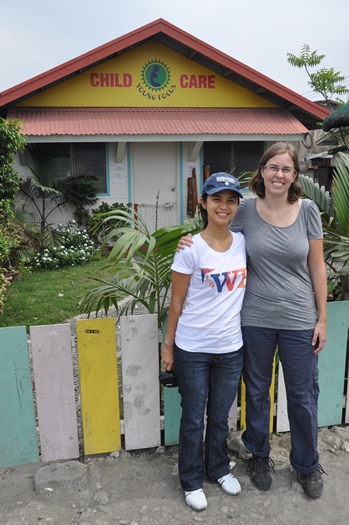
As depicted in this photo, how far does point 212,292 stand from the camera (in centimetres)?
219

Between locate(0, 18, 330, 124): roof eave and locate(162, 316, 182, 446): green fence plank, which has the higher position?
locate(0, 18, 330, 124): roof eave

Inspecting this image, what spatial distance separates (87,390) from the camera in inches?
102

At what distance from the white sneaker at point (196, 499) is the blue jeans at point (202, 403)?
0.02 meters

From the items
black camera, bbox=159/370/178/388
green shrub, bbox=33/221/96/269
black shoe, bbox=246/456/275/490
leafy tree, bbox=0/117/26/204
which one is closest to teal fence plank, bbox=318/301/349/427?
black shoe, bbox=246/456/275/490

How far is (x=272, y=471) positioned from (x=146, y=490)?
0.71 metres

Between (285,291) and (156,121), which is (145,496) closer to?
(285,291)

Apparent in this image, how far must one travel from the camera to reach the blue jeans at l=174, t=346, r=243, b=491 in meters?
2.25

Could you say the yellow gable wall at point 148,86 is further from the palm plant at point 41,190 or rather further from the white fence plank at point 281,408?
the white fence plank at point 281,408

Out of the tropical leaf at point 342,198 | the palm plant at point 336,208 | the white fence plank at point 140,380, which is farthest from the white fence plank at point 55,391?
the tropical leaf at point 342,198

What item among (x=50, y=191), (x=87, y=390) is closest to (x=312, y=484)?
(x=87, y=390)

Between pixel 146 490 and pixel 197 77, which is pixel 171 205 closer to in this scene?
pixel 197 77

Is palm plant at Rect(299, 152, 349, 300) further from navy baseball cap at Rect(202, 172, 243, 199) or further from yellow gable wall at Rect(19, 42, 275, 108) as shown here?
yellow gable wall at Rect(19, 42, 275, 108)

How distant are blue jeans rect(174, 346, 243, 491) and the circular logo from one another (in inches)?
372

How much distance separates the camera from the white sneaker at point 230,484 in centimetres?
239
